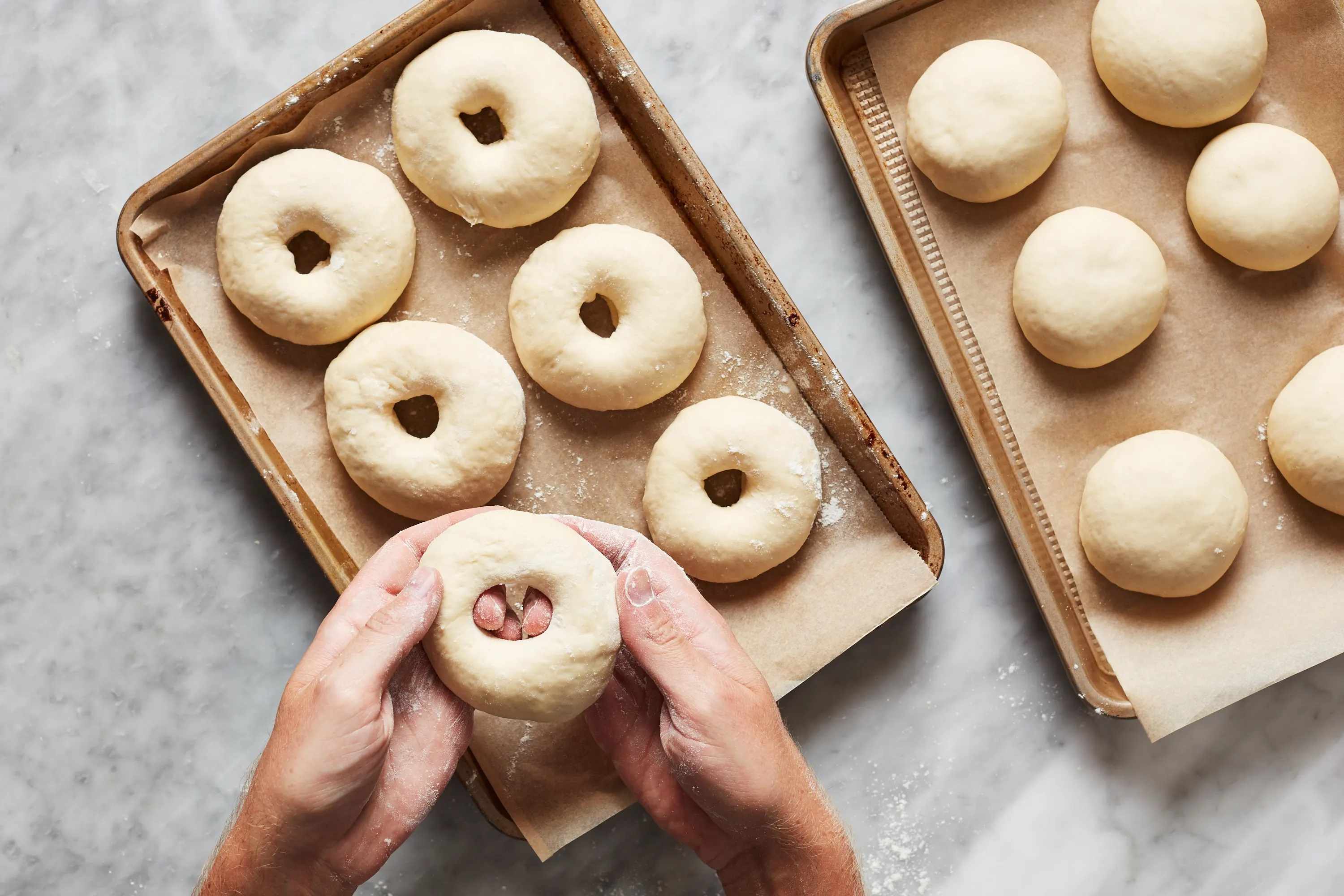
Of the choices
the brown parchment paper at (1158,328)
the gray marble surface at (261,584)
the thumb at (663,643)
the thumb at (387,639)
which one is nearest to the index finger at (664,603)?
the thumb at (663,643)

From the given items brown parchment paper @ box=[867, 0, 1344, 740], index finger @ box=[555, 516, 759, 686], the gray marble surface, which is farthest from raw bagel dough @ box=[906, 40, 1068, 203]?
index finger @ box=[555, 516, 759, 686]

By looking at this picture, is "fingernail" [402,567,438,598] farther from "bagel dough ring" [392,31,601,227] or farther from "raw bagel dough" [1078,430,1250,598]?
"raw bagel dough" [1078,430,1250,598]

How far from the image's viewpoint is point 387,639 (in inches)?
52.9

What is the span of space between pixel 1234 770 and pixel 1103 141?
1.21 metres

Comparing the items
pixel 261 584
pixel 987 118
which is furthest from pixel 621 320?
pixel 261 584

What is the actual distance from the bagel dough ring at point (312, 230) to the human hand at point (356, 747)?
16.6 inches

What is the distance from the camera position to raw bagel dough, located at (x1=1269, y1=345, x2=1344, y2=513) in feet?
5.60

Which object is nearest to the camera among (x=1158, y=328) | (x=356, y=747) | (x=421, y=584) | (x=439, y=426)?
(x=356, y=747)

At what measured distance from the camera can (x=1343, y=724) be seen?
6.22ft

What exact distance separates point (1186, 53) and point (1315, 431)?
68 centimetres

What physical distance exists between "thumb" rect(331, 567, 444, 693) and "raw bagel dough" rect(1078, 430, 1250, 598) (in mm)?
1144

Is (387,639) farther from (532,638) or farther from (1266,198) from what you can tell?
(1266,198)

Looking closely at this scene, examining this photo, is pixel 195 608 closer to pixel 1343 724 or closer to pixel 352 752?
pixel 352 752

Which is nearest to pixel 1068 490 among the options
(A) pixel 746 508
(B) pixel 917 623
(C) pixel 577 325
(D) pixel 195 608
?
(B) pixel 917 623
